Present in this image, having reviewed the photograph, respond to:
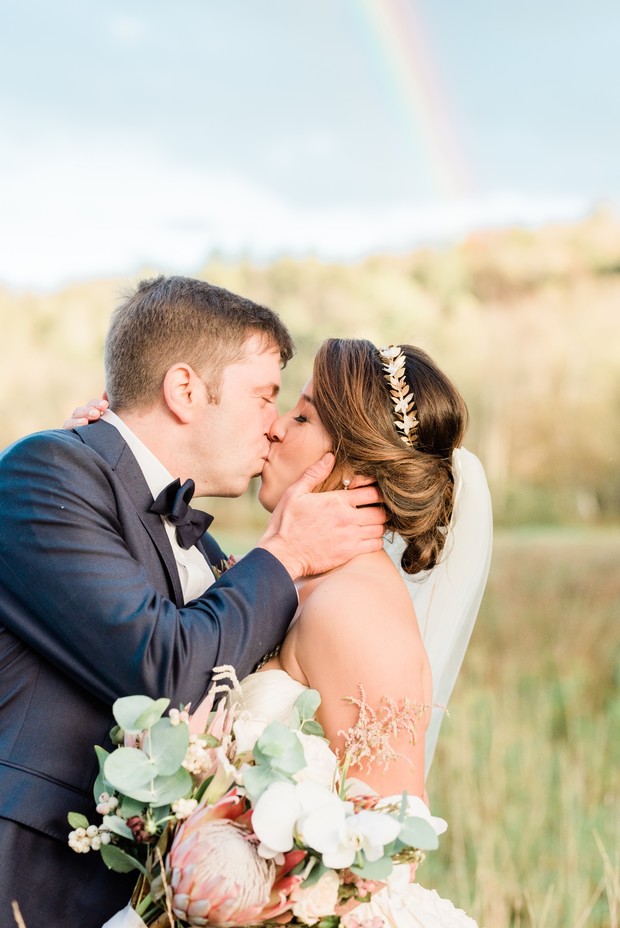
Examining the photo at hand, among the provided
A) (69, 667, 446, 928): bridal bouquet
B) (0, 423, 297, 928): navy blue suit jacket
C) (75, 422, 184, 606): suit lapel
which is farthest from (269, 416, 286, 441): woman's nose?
(69, 667, 446, 928): bridal bouquet

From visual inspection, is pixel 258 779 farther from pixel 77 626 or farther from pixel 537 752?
pixel 537 752

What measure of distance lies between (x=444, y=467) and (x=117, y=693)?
4.47 ft

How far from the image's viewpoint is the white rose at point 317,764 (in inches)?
79.8

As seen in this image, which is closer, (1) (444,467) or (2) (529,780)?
(1) (444,467)

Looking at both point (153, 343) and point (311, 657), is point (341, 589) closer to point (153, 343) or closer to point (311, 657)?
point (311, 657)

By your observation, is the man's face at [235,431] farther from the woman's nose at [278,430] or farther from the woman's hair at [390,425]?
the woman's hair at [390,425]

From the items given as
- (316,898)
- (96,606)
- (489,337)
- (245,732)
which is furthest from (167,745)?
(489,337)

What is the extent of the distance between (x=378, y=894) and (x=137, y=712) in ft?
3.88

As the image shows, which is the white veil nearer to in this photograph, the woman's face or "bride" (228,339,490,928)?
"bride" (228,339,490,928)

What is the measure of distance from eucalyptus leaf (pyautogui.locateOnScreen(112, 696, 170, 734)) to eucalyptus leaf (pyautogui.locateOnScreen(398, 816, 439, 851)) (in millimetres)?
496

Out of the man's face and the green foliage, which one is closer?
the man's face

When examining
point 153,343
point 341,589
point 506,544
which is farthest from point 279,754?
point 506,544

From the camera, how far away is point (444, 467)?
3258 millimetres

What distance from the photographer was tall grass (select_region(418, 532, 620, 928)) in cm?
510
